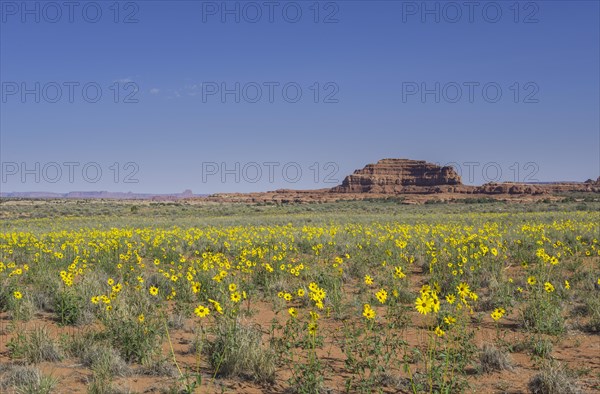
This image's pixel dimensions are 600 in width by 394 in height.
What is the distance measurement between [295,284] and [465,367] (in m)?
4.32

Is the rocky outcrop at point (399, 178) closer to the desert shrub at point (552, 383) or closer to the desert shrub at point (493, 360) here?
the desert shrub at point (493, 360)

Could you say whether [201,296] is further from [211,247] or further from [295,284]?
[211,247]

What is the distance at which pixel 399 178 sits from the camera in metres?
146

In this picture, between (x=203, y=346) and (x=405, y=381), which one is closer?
(x=405, y=381)

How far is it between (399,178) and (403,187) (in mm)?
10164

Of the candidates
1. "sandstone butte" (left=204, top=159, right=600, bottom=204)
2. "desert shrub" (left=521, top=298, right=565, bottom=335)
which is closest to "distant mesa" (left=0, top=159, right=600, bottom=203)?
"sandstone butte" (left=204, top=159, right=600, bottom=204)

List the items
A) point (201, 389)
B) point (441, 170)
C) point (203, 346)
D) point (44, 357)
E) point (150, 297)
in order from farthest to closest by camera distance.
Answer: point (441, 170)
point (150, 297)
point (203, 346)
point (44, 357)
point (201, 389)

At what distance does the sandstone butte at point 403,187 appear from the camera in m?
115

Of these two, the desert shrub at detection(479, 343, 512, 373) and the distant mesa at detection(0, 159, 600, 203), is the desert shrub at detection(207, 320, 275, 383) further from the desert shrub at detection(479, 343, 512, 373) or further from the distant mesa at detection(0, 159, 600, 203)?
the distant mesa at detection(0, 159, 600, 203)

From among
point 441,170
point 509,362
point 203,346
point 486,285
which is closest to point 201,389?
point 203,346

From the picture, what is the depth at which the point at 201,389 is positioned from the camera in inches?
175

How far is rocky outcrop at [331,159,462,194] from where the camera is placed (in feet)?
439

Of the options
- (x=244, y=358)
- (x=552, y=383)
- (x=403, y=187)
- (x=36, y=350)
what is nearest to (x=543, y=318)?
(x=552, y=383)

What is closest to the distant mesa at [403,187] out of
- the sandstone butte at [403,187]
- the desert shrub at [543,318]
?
the sandstone butte at [403,187]
